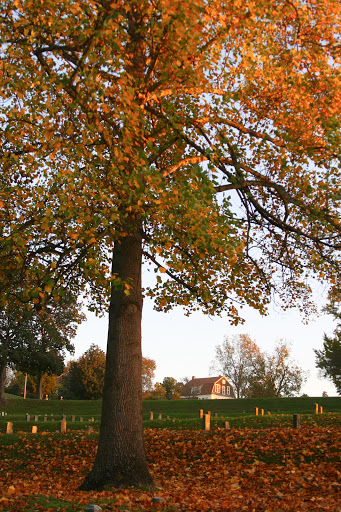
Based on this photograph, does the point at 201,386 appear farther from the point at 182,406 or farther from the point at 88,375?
the point at 182,406

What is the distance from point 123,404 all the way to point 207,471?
278 cm

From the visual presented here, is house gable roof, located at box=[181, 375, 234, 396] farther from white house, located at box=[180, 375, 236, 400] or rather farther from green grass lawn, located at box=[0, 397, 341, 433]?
green grass lawn, located at box=[0, 397, 341, 433]

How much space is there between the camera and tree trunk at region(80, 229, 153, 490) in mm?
8352

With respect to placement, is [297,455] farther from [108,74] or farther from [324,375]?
[324,375]

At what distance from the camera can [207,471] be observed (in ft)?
31.9

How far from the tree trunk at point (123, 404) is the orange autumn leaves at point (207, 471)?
539 mm

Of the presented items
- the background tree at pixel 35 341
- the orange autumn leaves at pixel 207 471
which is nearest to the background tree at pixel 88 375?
the background tree at pixel 35 341

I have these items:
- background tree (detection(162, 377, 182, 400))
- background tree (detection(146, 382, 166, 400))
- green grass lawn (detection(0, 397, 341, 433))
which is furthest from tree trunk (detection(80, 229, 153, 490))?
background tree (detection(162, 377, 182, 400))

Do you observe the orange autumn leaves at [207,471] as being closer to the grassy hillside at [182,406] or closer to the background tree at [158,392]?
the grassy hillside at [182,406]

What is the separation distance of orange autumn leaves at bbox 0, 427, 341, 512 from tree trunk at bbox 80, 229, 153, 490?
539mm

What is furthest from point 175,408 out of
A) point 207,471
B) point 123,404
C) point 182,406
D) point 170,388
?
point 123,404

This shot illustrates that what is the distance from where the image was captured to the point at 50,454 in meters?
Answer: 13.3

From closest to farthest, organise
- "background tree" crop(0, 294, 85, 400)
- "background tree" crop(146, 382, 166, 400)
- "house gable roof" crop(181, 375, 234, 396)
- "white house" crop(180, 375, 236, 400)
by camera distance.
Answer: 1. "background tree" crop(0, 294, 85, 400)
2. "background tree" crop(146, 382, 166, 400)
3. "white house" crop(180, 375, 236, 400)
4. "house gable roof" crop(181, 375, 234, 396)

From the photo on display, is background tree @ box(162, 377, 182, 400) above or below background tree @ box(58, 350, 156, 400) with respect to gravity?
below
